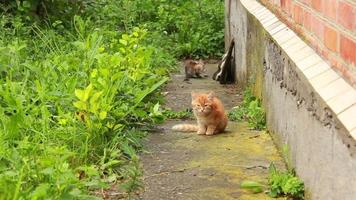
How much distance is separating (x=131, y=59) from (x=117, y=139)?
194cm

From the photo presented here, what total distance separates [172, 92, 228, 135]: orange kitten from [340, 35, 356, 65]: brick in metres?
2.65

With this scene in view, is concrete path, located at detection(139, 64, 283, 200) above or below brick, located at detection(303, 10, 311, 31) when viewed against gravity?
below

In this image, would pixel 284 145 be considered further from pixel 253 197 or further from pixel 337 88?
pixel 337 88

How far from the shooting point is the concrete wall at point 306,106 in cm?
335

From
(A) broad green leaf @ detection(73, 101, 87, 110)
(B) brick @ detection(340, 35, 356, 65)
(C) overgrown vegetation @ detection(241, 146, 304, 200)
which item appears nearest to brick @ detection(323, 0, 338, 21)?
(B) brick @ detection(340, 35, 356, 65)

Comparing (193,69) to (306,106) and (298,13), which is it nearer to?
Result: (298,13)

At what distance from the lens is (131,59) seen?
7113 mm

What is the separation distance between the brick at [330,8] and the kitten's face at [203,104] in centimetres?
243

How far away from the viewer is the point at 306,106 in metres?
4.32

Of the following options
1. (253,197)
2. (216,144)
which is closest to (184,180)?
(253,197)

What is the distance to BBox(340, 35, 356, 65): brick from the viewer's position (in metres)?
3.31

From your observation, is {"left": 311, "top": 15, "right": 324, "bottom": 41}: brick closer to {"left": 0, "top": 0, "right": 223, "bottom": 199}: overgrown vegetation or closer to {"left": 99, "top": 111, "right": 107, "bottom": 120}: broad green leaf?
{"left": 0, "top": 0, "right": 223, "bottom": 199}: overgrown vegetation

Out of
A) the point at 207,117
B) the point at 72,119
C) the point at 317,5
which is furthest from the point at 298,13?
the point at 72,119

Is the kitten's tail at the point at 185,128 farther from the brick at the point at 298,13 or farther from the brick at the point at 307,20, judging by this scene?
the brick at the point at 307,20
